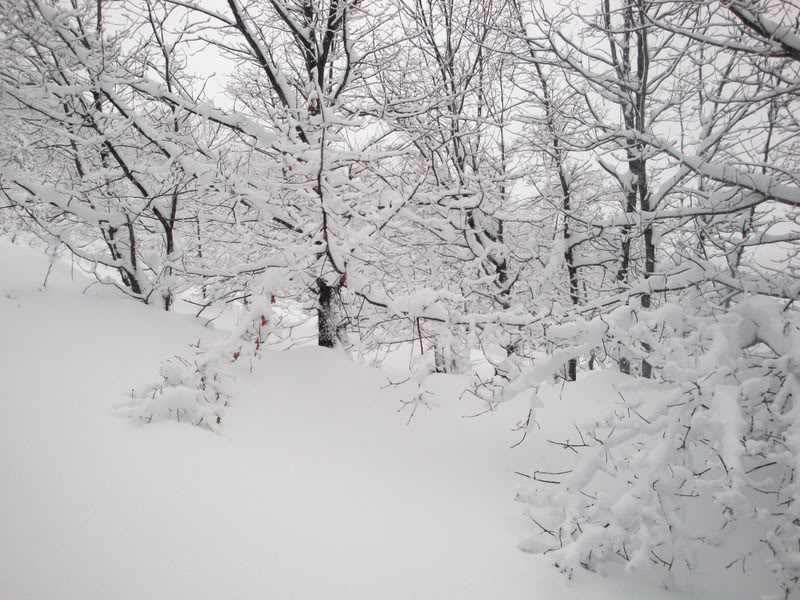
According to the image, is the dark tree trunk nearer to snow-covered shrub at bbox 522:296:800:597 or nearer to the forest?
the forest

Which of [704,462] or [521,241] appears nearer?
[704,462]

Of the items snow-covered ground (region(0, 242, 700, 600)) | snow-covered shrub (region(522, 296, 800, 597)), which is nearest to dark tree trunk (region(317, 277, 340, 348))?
snow-covered ground (region(0, 242, 700, 600))

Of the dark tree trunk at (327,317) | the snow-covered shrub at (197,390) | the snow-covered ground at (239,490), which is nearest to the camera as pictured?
the snow-covered ground at (239,490)

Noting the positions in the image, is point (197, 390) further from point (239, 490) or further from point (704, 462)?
point (704, 462)

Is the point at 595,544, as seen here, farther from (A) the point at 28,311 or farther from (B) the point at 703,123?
(A) the point at 28,311

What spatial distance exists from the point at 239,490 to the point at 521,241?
22.3ft

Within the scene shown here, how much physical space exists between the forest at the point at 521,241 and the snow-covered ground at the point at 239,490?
21cm

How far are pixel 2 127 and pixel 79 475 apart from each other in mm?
7189

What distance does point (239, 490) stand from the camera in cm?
236

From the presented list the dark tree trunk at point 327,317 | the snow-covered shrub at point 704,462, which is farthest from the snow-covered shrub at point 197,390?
the snow-covered shrub at point 704,462

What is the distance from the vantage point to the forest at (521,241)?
247 centimetres

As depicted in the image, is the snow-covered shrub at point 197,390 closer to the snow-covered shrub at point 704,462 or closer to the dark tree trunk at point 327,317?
the dark tree trunk at point 327,317

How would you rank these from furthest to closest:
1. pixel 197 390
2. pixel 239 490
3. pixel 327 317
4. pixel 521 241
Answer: pixel 521 241 < pixel 327 317 < pixel 197 390 < pixel 239 490

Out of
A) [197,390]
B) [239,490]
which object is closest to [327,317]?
[197,390]
